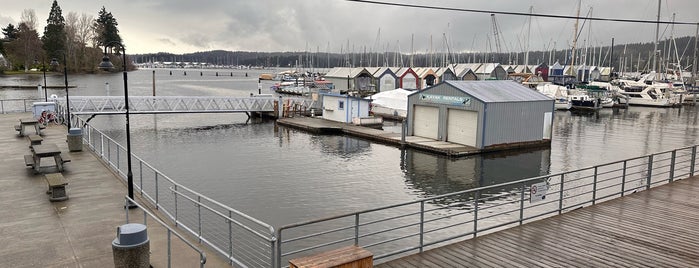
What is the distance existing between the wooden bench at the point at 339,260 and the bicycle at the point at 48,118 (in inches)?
1087

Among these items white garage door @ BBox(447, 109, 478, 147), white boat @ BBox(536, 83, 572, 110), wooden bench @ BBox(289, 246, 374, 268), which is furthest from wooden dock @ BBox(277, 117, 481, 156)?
white boat @ BBox(536, 83, 572, 110)

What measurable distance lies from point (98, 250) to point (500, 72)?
277ft

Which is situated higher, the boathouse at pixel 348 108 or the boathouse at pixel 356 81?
the boathouse at pixel 356 81

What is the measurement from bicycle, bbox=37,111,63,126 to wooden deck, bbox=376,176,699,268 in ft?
91.9

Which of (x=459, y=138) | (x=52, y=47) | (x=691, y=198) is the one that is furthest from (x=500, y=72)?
(x=52, y=47)

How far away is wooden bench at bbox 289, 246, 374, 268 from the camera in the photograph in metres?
7.55

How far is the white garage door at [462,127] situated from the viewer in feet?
103

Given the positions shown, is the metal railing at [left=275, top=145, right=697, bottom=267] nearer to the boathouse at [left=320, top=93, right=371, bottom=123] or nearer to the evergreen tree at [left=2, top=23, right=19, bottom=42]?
the boathouse at [left=320, top=93, right=371, bottom=123]

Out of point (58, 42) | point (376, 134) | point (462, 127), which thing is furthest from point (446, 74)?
point (58, 42)

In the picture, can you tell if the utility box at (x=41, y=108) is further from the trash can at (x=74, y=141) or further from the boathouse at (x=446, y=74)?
the boathouse at (x=446, y=74)

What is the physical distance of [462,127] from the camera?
1273 inches

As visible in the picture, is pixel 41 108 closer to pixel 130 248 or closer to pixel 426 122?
pixel 426 122

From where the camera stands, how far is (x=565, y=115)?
60.7 metres

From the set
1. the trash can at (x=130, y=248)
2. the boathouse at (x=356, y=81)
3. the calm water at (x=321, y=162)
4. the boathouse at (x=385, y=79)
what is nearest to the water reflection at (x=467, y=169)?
the calm water at (x=321, y=162)
